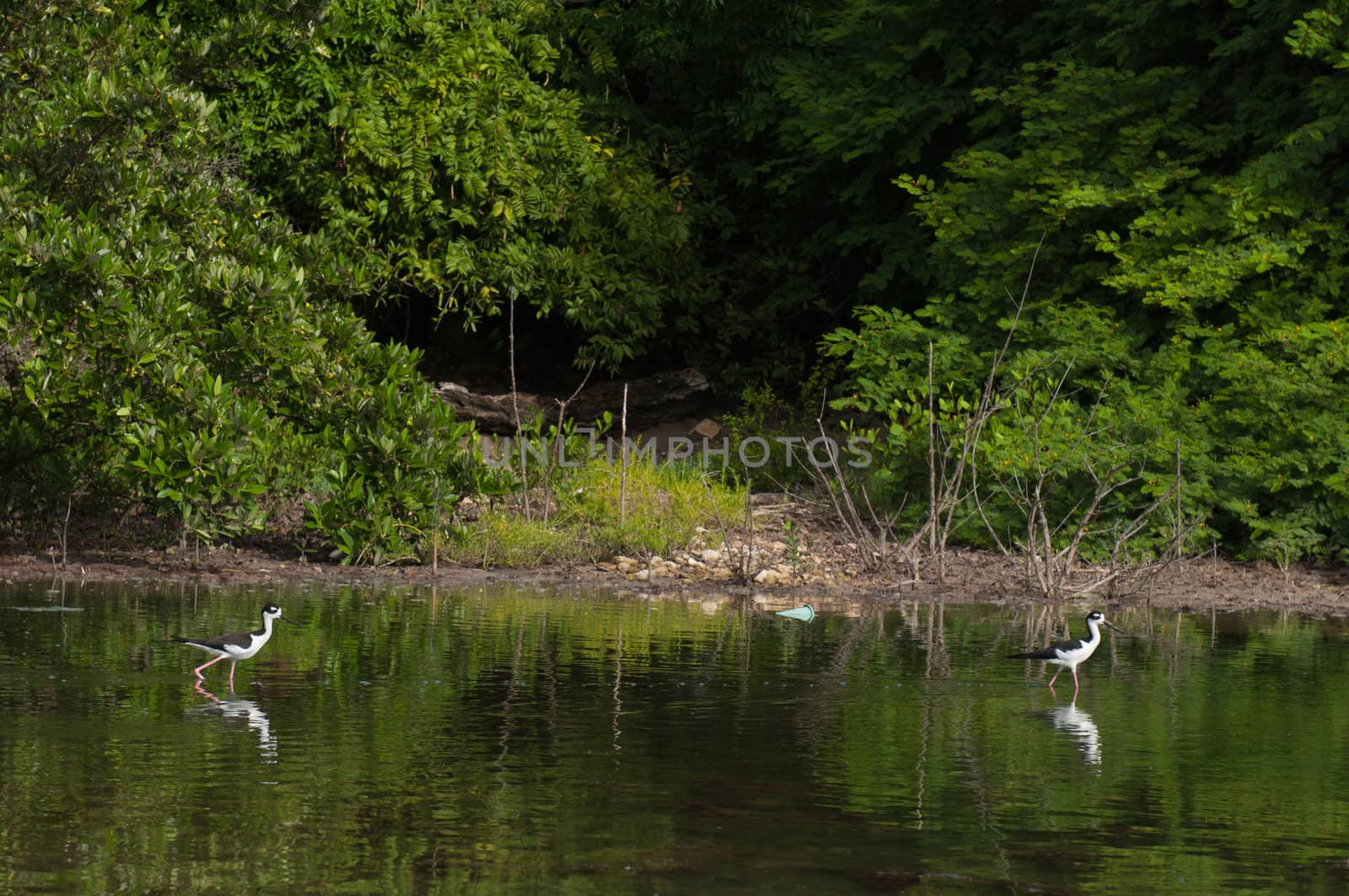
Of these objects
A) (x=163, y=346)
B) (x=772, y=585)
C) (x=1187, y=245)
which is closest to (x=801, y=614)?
(x=772, y=585)

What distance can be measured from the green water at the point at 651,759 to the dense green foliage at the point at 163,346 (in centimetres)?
296

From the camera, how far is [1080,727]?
1098 centimetres

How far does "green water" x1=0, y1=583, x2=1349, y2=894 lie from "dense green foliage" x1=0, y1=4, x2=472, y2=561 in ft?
9.72

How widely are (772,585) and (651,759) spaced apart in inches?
372

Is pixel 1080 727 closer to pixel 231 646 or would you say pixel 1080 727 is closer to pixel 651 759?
pixel 651 759

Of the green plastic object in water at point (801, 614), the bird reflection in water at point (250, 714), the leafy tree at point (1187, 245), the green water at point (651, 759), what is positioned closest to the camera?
the green water at point (651, 759)

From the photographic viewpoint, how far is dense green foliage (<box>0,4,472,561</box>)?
58.0ft

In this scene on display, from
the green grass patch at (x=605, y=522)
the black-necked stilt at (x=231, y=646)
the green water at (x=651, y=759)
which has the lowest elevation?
the green water at (x=651, y=759)

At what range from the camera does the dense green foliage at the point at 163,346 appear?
17.7m

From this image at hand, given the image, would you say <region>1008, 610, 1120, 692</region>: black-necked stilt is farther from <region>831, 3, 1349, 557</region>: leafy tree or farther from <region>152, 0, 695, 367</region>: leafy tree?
<region>152, 0, 695, 367</region>: leafy tree

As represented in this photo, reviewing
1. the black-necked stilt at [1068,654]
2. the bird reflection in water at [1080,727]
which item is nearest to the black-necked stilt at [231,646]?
the black-necked stilt at [1068,654]

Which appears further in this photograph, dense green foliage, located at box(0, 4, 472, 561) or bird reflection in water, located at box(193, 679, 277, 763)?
dense green foliage, located at box(0, 4, 472, 561)

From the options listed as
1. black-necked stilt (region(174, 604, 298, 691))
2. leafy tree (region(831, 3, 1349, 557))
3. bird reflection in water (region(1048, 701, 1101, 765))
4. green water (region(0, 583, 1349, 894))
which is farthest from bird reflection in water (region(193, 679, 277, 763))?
leafy tree (region(831, 3, 1349, 557))

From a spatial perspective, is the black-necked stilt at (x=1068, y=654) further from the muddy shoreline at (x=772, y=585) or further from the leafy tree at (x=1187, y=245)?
the leafy tree at (x=1187, y=245)
